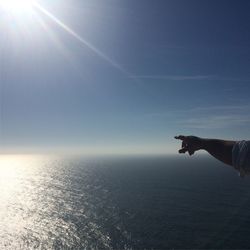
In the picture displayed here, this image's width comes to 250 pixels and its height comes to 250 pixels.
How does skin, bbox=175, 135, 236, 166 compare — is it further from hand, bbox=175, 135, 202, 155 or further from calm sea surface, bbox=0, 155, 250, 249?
calm sea surface, bbox=0, 155, 250, 249

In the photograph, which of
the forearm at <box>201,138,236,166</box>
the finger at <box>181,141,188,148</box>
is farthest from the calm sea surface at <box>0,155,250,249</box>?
the forearm at <box>201,138,236,166</box>

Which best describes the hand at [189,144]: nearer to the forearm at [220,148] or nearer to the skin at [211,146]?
the skin at [211,146]

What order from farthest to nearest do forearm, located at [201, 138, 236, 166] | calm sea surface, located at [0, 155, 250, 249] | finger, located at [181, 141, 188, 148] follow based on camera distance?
calm sea surface, located at [0, 155, 250, 249]
finger, located at [181, 141, 188, 148]
forearm, located at [201, 138, 236, 166]

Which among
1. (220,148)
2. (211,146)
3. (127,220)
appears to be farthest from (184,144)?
(127,220)

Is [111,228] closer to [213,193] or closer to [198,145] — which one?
[213,193]

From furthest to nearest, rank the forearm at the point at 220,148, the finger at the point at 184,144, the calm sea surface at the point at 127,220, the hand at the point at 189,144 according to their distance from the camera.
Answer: the calm sea surface at the point at 127,220, the finger at the point at 184,144, the hand at the point at 189,144, the forearm at the point at 220,148

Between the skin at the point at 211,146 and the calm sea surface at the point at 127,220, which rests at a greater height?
the skin at the point at 211,146

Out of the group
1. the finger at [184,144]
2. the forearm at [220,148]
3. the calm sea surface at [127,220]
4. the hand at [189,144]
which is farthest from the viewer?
the calm sea surface at [127,220]

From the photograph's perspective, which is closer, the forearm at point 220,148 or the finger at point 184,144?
the forearm at point 220,148

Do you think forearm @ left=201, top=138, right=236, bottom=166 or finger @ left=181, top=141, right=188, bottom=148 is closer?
forearm @ left=201, top=138, right=236, bottom=166

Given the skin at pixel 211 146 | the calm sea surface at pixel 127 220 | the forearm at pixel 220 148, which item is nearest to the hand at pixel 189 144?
the skin at pixel 211 146
